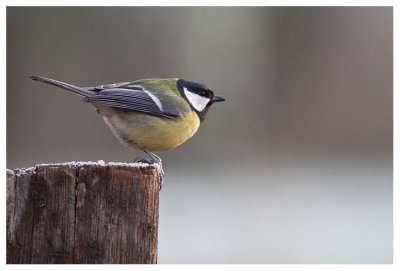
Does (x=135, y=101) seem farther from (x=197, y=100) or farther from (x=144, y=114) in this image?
(x=197, y=100)

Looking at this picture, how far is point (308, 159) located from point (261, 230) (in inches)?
94.2

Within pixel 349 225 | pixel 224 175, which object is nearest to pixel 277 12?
pixel 224 175

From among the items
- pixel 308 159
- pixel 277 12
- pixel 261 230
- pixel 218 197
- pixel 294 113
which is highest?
pixel 277 12

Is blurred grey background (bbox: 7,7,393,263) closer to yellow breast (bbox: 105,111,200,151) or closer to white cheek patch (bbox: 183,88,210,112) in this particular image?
white cheek patch (bbox: 183,88,210,112)

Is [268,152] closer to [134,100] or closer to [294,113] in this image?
[294,113]

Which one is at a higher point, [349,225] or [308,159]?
[308,159]

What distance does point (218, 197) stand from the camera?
24.2ft

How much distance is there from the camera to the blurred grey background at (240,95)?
763 centimetres

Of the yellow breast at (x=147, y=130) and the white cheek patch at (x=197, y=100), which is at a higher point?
the white cheek patch at (x=197, y=100)

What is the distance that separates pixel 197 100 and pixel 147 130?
55 cm

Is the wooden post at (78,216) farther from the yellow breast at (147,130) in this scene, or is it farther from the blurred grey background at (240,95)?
the blurred grey background at (240,95)

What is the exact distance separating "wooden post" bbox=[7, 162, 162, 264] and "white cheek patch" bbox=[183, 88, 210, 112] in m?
1.87

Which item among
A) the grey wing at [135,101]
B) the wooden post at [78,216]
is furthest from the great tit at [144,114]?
the wooden post at [78,216]

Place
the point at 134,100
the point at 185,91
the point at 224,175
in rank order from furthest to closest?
1. the point at 224,175
2. the point at 185,91
3. the point at 134,100
